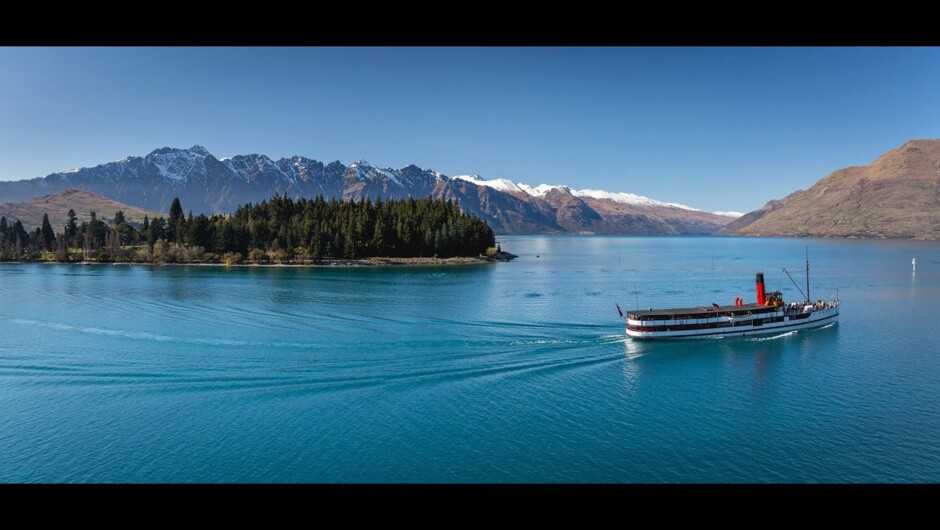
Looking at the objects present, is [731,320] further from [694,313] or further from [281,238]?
[281,238]

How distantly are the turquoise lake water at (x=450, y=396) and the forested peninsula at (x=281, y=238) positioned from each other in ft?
118

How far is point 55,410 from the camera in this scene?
56.6 feet

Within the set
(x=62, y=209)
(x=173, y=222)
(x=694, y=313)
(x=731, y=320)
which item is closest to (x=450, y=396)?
(x=694, y=313)

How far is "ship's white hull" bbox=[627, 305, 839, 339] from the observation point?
2616 cm

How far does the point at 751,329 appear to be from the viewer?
27.9m

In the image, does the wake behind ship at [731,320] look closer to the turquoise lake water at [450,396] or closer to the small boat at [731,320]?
the small boat at [731,320]

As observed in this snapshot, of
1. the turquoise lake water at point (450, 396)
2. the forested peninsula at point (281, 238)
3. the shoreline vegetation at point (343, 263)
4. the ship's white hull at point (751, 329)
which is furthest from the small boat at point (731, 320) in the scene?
the forested peninsula at point (281, 238)

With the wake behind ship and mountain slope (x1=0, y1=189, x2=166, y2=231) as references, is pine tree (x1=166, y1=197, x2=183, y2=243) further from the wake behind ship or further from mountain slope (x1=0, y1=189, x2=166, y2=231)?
mountain slope (x1=0, y1=189, x2=166, y2=231)

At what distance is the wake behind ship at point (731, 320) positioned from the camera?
26.2 m

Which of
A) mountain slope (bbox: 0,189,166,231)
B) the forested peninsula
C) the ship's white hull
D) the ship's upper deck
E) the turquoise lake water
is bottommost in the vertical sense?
the turquoise lake water

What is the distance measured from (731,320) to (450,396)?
16317 mm

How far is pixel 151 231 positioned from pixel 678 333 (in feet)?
240

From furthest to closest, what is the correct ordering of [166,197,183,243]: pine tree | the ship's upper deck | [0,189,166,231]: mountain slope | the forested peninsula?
[0,189,166,231]: mountain slope, [166,197,183,243]: pine tree, the forested peninsula, the ship's upper deck

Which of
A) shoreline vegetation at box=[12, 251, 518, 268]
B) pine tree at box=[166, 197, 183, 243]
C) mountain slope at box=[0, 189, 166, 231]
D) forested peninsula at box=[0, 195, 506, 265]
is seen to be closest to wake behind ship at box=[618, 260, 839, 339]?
shoreline vegetation at box=[12, 251, 518, 268]
